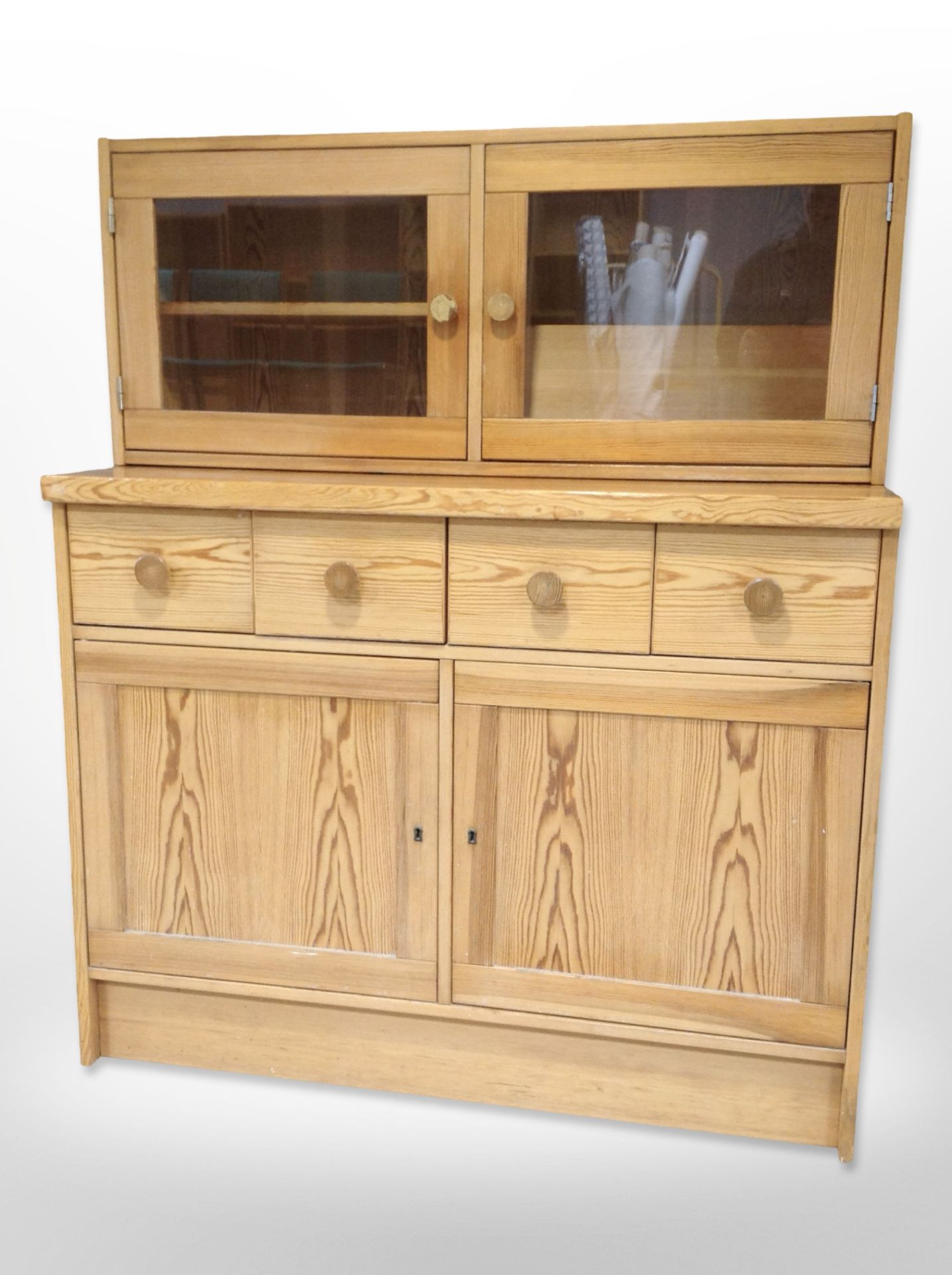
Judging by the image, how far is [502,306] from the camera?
6.46 feet

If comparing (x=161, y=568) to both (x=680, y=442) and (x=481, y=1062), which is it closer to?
(x=680, y=442)

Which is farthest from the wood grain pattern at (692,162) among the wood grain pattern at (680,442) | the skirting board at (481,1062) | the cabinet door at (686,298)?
the skirting board at (481,1062)

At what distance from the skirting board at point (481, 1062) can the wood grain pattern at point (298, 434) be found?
3.24 feet

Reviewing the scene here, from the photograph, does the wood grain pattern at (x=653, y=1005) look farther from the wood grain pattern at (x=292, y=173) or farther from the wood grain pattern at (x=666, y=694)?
the wood grain pattern at (x=292, y=173)

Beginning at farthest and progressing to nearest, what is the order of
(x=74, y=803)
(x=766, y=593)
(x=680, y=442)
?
1. (x=74, y=803)
2. (x=680, y=442)
3. (x=766, y=593)

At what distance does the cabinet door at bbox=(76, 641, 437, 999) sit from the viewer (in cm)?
196

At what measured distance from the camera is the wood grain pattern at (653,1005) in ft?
6.23

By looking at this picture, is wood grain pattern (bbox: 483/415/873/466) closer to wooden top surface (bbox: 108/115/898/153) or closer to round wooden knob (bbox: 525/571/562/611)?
round wooden knob (bbox: 525/571/562/611)

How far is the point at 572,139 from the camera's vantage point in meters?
1.92

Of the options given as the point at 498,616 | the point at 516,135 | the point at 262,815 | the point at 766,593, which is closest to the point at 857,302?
the point at 766,593

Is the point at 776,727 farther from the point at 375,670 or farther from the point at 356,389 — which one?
the point at 356,389

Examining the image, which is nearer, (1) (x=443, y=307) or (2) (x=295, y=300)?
(1) (x=443, y=307)

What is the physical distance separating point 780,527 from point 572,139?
730 millimetres

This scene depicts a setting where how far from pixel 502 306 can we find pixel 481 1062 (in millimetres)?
1295
